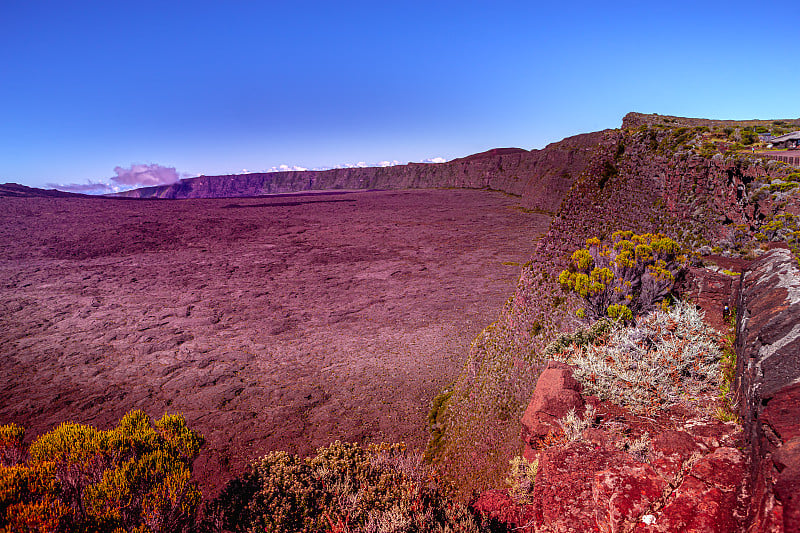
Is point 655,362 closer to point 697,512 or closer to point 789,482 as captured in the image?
point 697,512

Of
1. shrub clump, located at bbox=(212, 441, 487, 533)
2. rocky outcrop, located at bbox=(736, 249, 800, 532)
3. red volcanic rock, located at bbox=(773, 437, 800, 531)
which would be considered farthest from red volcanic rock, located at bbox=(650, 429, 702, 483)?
shrub clump, located at bbox=(212, 441, 487, 533)

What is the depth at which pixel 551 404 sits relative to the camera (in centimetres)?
360

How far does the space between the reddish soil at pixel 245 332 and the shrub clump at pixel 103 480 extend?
76.5 inches

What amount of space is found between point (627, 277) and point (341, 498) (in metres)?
4.04

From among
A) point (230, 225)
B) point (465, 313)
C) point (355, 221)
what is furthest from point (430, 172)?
point (465, 313)

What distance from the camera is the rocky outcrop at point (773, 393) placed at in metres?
1.33

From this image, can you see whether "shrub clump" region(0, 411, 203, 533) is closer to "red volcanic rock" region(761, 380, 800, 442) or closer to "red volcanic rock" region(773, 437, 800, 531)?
"red volcanic rock" region(773, 437, 800, 531)

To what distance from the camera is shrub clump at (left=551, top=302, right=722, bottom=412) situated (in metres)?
3.26

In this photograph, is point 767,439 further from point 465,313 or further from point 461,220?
point 461,220

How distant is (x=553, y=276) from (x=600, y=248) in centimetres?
68

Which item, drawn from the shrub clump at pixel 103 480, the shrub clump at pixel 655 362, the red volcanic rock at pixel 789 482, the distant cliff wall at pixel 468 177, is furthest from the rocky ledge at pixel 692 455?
the distant cliff wall at pixel 468 177

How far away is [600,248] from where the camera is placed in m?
5.23

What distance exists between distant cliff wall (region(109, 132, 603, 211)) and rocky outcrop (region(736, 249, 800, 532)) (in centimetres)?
3538

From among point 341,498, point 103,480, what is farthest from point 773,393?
point 103,480
